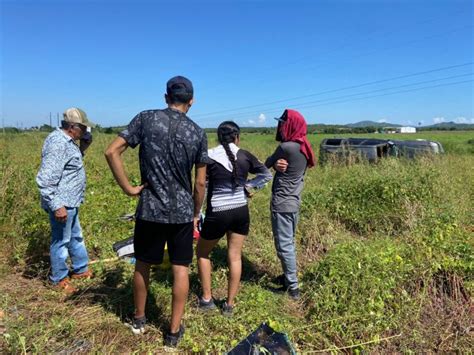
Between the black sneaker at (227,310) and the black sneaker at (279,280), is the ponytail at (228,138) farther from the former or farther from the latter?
the black sneaker at (279,280)

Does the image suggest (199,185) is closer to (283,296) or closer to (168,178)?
(168,178)

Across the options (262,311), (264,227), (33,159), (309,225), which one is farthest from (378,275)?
(33,159)

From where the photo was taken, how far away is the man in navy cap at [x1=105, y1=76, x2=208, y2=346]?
2.22 meters

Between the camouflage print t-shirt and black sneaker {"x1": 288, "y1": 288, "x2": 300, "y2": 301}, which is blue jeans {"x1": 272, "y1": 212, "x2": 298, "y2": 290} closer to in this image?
black sneaker {"x1": 288, "y1": 288, "x2": 300, "y2": 301}

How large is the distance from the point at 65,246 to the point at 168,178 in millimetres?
1696

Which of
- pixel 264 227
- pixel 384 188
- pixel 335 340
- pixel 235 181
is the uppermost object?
pixel 235 181

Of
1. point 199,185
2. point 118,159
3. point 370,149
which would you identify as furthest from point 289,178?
point 370,149

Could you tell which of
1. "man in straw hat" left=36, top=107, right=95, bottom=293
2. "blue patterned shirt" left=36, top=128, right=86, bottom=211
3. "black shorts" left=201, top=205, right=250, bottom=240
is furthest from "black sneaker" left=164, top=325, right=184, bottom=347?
"blue patterned shirt" left=36, top=128, right=86, bottom=211

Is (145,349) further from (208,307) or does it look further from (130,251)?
(130,251)

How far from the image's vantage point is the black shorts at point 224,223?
2.76 metres

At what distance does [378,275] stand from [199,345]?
5.18ft

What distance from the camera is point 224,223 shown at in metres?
2.76

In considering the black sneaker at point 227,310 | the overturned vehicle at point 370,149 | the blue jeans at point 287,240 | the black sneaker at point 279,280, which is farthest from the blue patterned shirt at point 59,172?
the overturned vehicle at point 370,149

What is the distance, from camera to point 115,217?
485cm
